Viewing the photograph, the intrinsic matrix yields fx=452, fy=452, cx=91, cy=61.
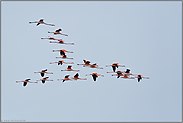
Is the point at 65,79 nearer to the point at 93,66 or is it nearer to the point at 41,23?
the point at 93,66

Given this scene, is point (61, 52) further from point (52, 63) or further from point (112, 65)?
point (112, 65)

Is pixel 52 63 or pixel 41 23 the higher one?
pixel 41 23

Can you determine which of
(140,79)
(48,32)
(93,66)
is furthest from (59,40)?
(140,79)

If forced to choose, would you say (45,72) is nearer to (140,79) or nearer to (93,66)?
(93,66)

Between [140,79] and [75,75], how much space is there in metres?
8.13

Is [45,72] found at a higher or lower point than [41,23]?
lower

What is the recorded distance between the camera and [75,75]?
5416 centimetres

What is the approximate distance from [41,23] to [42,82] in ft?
23.6

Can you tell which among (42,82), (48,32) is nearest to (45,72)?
(42,82)

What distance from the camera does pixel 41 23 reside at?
178 feet

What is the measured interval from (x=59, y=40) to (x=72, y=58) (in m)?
2.70

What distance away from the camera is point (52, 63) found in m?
53.4

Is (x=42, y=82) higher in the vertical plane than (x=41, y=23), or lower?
lower

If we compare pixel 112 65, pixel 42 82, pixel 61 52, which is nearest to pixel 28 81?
pixel 42 82
